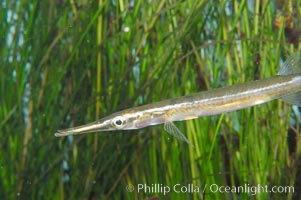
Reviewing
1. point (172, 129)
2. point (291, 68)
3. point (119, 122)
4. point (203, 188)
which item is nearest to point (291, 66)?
point (291, 68)

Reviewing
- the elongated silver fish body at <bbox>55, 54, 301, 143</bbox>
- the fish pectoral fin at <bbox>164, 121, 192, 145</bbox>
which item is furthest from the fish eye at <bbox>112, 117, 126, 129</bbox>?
the fish pectoral fin at <bbox>164, 121, 192, 145</bbox>

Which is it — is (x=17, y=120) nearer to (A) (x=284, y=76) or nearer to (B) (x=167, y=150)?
(B) (x=167, y=150)

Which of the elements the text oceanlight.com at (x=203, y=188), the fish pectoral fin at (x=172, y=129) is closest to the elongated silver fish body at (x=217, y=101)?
the fish pectoral fin at (x=172, y=129)

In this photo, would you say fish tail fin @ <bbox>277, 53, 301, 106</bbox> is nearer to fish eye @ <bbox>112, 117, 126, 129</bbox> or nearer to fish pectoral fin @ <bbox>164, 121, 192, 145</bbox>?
fish pectoral fin @ <bbox>164, 121, 192, 145</bbox>

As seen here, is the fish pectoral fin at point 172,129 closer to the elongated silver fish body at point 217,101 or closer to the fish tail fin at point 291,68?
the elongated silver fish body at point 217,101

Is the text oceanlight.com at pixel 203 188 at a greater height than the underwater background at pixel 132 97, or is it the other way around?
the underwater background at pixel 132 97

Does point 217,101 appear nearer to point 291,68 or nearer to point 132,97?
point 291,68
